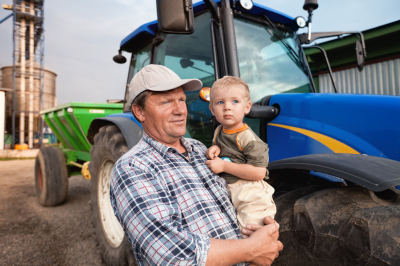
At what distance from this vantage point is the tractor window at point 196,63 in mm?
2243

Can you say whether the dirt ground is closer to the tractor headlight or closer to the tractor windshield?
the tractor windshield

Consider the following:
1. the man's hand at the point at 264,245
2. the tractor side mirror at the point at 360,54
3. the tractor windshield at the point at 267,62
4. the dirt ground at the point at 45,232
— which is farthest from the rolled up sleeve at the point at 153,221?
the tractor side mirror at the point at 360,54

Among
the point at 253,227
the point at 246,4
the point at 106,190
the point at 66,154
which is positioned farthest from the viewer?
the point at 66,154

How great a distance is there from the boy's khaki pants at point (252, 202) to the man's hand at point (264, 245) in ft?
0.38

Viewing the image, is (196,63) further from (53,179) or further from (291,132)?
(53,179)

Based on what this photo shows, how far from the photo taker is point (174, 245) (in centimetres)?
100

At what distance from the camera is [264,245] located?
1.14 m

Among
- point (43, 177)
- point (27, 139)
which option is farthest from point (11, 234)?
point (27, 139)

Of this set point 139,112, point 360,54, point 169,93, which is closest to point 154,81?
point 169,93

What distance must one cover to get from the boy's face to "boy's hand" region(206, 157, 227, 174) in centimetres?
22

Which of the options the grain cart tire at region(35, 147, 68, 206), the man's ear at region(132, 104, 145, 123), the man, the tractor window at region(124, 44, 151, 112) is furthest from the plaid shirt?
the grain cart tire at region(35, 147, 68, 206)

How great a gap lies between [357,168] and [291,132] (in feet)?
2.42

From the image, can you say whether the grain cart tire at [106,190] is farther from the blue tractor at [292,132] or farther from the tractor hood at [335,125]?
the tractor hood at [335,125]

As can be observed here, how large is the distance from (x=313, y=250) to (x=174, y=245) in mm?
665
